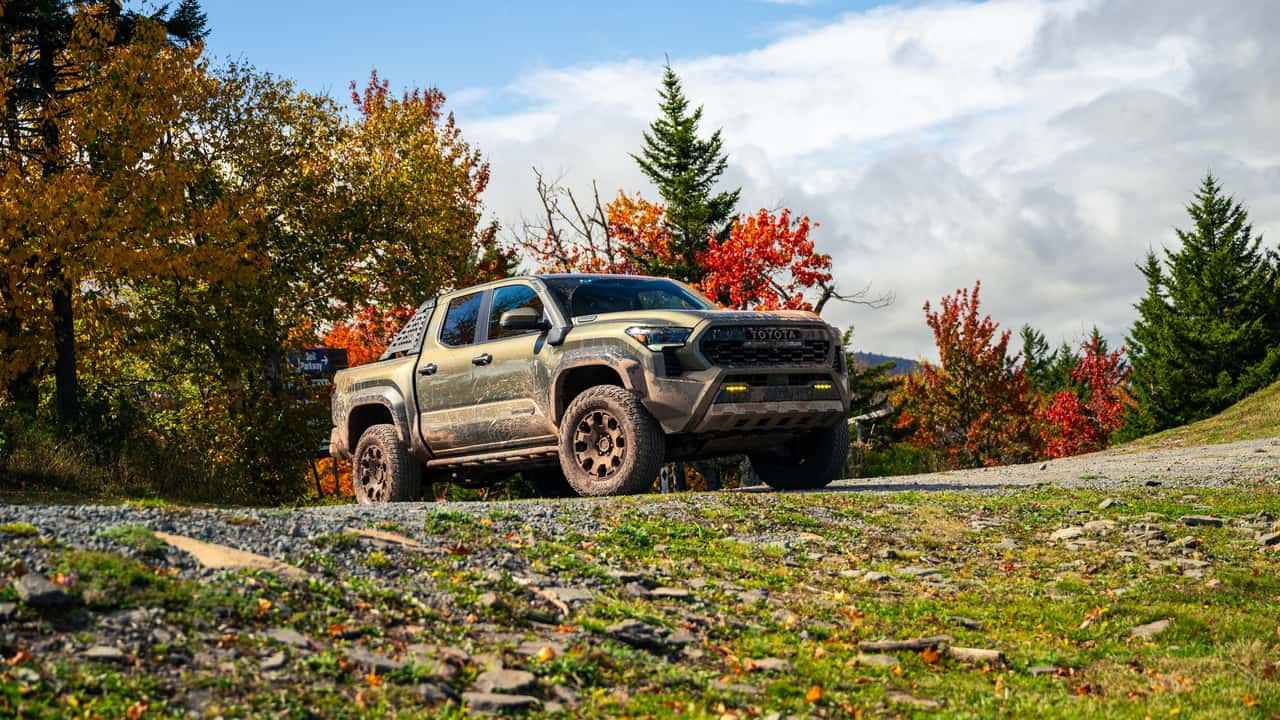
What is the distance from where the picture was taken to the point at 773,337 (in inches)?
415

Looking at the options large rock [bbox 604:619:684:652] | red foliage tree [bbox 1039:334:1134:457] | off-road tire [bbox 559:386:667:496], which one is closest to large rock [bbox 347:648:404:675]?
large rock [bbox 604:619:684:652]

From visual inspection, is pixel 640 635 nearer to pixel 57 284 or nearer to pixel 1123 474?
pixel 1123 474

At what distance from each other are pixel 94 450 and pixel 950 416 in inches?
1107

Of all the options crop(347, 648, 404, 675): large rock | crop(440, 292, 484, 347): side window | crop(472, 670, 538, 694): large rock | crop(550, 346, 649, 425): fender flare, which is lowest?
crop(472, 670, 538, 694): large rock

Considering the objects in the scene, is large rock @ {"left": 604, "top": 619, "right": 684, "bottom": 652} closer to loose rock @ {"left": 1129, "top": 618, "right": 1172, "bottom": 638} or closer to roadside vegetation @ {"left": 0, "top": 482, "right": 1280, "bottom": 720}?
roadside vegetation @ {"left": 0, "top": 482, "right": 1280, "bottom": 720}

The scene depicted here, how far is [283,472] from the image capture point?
28375 mm

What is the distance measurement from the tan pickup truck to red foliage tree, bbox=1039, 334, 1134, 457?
35.6 meters

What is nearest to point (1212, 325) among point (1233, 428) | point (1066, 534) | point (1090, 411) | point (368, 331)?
point (1090, 411)

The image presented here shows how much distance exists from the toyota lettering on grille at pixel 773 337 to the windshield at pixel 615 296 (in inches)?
42.9

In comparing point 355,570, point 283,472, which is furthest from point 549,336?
point 283,472

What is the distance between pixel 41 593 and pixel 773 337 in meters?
6.80

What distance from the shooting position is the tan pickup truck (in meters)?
10.2

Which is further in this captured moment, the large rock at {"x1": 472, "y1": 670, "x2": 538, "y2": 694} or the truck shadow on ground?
the truck shadow on ground

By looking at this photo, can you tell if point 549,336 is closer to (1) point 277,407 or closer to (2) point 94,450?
(2) point 94,450
